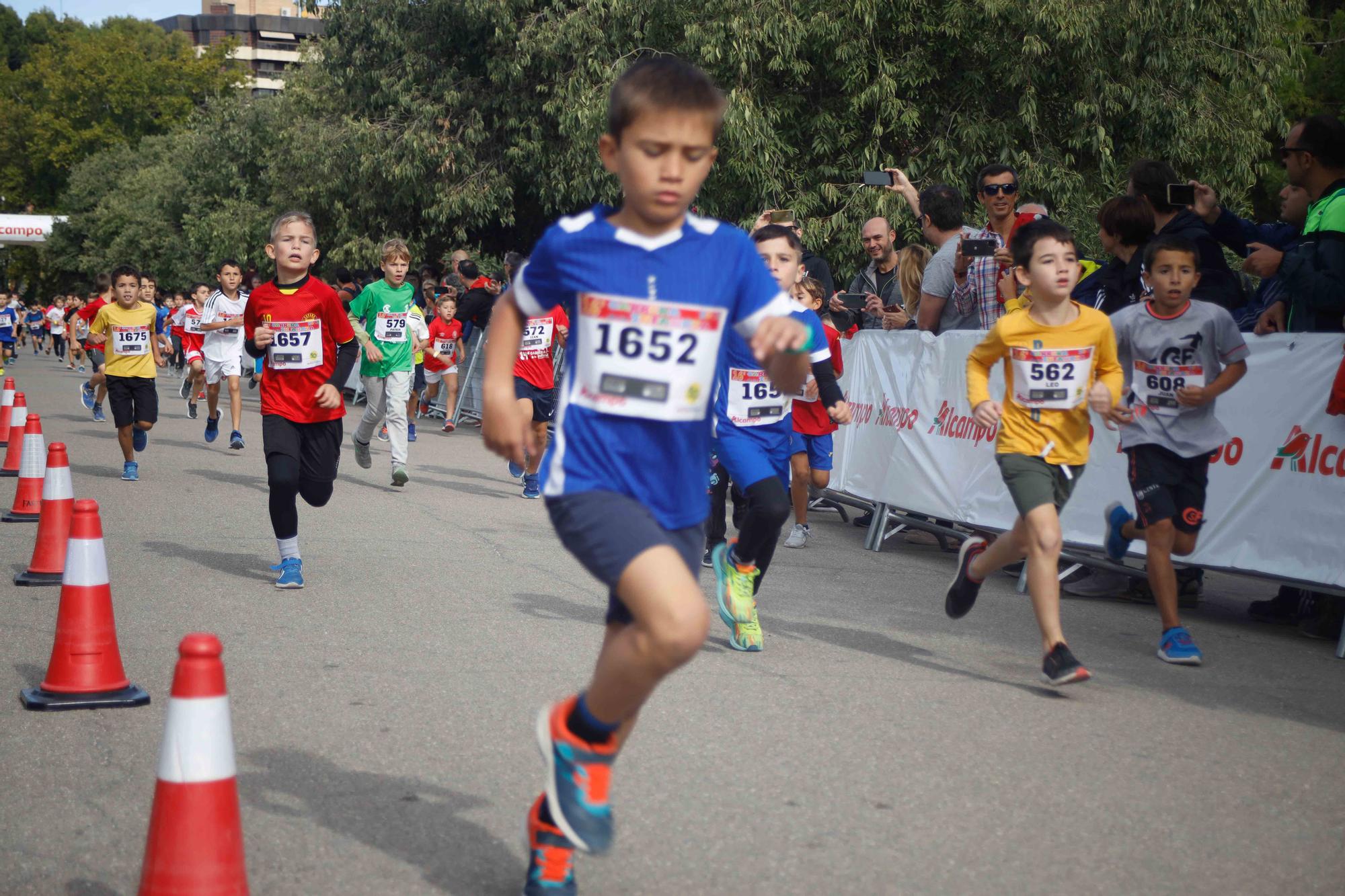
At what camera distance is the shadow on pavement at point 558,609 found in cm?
750

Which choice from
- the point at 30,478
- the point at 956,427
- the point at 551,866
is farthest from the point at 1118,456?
the point at 30,478

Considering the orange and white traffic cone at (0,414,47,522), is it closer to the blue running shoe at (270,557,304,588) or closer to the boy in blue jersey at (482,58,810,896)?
the blue running shoe at (270,557,304,588)

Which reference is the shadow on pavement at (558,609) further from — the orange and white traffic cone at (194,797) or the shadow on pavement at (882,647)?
the orange and white traffic cone at (194,797)

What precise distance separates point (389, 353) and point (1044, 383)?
922cm

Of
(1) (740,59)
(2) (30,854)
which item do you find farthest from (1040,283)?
(1) (740,59)

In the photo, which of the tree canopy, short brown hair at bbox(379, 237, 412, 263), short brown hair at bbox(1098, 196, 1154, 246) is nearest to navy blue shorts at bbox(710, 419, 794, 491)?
short brown hair at bbox(1098, 196, 1154, 246)

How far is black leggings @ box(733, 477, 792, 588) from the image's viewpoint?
699 centimetres

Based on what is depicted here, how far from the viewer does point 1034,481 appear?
21.0 ft

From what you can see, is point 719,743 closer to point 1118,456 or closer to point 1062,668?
point 1062,668

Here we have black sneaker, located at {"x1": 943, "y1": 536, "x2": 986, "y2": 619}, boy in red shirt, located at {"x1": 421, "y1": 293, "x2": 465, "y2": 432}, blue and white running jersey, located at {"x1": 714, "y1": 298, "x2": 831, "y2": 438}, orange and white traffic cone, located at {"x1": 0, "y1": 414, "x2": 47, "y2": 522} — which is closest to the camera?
black sneaker, located at {"x1": 943, "y1": 536, "x2": 986, "y2": 619}

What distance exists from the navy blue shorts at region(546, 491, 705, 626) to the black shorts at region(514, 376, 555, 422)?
31.3 ft

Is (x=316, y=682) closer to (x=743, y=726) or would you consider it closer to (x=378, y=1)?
(x=743, y=726)

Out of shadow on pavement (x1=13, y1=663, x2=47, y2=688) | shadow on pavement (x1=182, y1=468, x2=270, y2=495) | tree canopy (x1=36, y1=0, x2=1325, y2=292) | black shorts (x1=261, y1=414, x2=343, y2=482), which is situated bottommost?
shadow on pavement (x1=182, y1=468, x2=270, y2=495)

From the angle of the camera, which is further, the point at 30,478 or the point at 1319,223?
the point at 30,478
